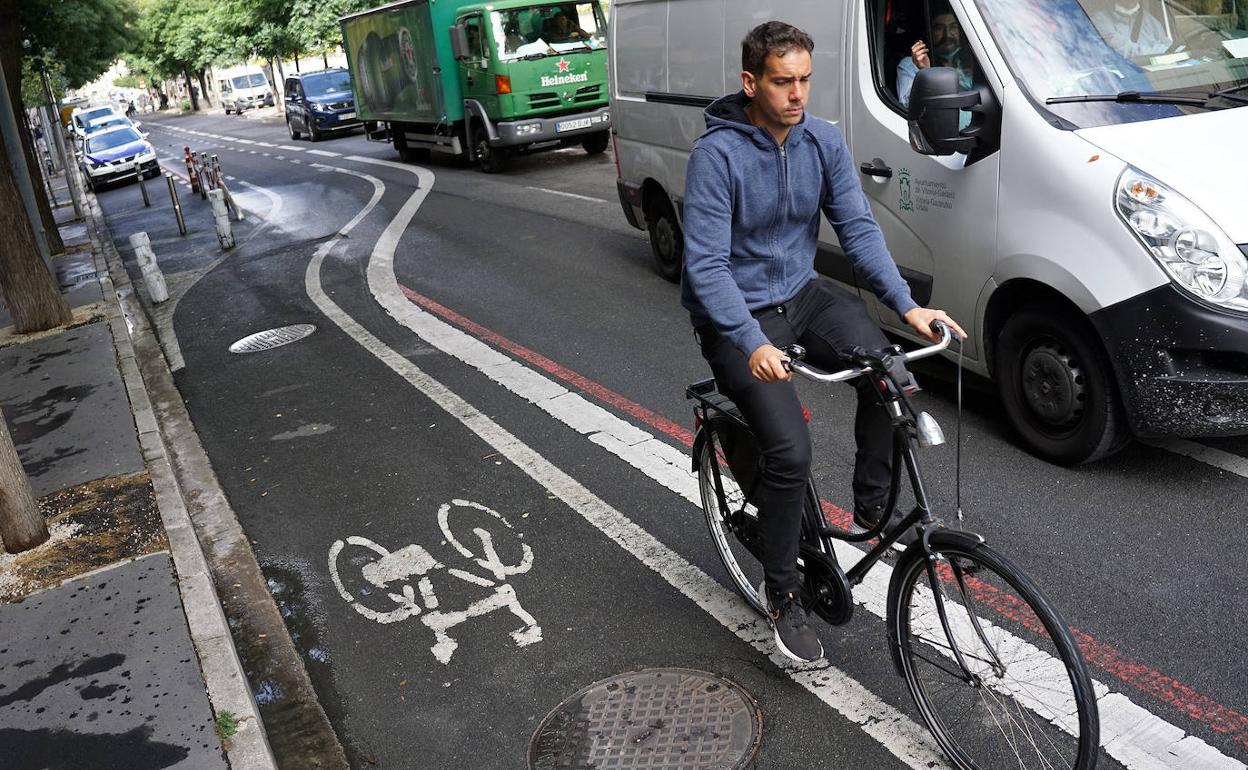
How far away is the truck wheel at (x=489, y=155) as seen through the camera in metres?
19.8

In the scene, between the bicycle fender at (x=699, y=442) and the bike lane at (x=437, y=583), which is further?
the bicycle fender at (x=699, y=442)

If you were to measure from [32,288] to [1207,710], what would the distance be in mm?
10016

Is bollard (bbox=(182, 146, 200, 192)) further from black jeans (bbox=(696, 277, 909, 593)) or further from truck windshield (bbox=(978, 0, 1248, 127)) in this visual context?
black jeans (bbox=(696, 277, 909, 593))


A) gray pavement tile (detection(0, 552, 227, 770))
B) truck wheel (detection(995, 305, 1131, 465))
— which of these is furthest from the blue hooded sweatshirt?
gray pavement tile (detection(0, 552, 227, 770))

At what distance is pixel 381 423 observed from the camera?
22.1ft

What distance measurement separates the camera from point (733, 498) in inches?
161

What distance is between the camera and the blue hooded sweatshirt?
130 inches

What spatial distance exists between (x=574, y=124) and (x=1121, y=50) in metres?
15.0

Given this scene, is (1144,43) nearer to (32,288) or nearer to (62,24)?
(32,288)

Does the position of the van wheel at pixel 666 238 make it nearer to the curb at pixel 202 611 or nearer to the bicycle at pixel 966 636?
the curb at pixel 202 611

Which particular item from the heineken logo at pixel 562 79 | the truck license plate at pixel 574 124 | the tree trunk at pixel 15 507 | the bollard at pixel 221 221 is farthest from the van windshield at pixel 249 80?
the tree trunk at pixel 15 507

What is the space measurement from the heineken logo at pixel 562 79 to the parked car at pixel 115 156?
13.7 m

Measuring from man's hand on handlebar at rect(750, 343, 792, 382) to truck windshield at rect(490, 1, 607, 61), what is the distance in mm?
17019

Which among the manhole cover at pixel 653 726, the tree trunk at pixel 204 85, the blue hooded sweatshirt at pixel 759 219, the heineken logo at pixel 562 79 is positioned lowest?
the tree trunk at pixel 204 85
